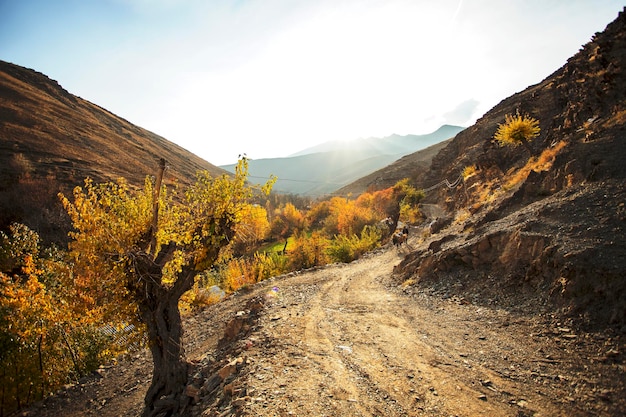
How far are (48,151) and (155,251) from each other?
283 ft

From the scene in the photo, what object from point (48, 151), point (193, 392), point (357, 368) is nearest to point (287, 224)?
point (48, 151)

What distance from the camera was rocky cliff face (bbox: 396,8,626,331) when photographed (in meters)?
8.12

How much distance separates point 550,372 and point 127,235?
11711 mm

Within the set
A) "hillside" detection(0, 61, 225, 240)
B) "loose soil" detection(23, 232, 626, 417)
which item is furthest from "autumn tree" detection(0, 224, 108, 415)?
"hillside" detection(0, 61, 225, 240)

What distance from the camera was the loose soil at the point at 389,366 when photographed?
6.09m

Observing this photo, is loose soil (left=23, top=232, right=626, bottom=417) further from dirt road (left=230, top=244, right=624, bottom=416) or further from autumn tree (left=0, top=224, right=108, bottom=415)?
autumn tree (left=0, top=224, right=108, bottom=415)

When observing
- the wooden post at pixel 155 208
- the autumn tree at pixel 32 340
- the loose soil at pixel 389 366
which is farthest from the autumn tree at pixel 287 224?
the wooden post at pixel 155 208

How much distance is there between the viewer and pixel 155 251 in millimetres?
9727

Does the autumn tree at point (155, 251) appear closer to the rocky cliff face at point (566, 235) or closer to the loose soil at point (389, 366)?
the loose soil at point (389, 366)

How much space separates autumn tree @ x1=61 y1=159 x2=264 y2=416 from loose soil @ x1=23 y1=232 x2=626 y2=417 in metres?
1.46

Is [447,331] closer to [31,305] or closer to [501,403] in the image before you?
[501,403]

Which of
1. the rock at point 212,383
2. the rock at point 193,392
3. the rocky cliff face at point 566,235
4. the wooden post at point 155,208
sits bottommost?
the rock at point 193,392

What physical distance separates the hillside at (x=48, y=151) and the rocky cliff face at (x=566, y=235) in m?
36.3

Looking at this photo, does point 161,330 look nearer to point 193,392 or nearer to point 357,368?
point 193,392
